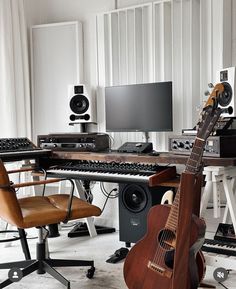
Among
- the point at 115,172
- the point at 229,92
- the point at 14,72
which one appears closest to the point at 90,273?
the point at 115,172

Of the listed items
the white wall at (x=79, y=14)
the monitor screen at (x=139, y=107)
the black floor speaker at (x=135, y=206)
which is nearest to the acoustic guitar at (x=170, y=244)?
the black floor speaker at (x=135, y=206)

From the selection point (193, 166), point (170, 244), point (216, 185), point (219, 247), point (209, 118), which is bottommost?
point (219, 247)

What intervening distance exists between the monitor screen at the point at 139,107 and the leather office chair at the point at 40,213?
97 cm

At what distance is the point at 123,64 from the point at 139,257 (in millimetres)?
2002

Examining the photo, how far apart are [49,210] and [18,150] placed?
857 mm

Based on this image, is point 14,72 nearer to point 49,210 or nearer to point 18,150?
point 18,150

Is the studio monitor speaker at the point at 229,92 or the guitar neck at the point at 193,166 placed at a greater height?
the studio monitor speaker at the point at 229,92

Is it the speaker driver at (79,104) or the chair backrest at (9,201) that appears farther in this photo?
the speaker driver at (79,104)

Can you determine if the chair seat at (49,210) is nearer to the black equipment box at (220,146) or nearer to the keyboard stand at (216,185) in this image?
the keyboard stand at (216,185)

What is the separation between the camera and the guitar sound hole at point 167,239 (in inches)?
83.5

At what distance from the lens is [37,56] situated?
410 cm

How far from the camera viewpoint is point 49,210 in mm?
2479

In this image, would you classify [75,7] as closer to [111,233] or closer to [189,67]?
[189,67]

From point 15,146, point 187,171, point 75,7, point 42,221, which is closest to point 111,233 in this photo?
point 15,146
